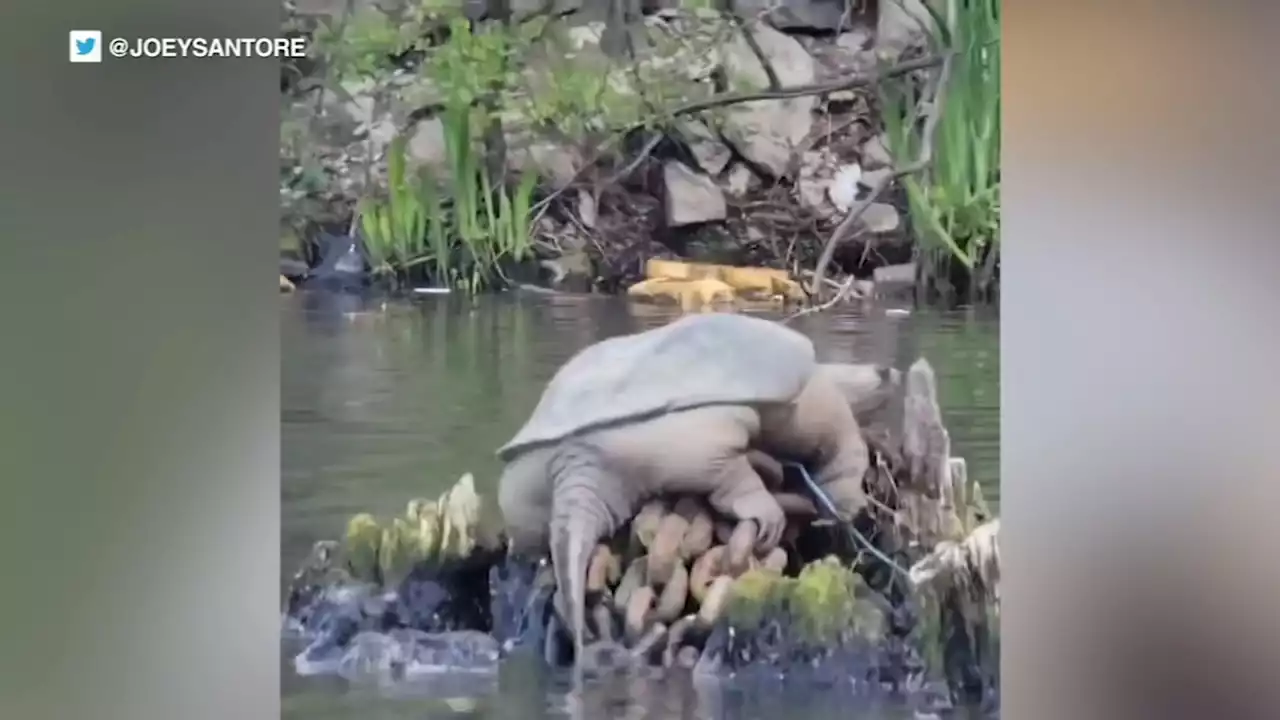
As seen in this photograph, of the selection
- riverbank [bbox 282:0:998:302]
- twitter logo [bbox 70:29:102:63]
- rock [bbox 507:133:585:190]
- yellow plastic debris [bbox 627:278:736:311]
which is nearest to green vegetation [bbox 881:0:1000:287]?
riverbank [bbox 282:0:998:302]

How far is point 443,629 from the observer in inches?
43.9

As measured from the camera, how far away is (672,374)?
44.3 inches

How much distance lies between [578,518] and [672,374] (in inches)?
7.3

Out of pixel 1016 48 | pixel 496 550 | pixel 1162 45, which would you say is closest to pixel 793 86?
pixel 1016 48

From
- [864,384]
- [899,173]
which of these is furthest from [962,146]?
[864,384]

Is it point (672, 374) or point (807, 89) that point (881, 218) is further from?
point (672, 374)

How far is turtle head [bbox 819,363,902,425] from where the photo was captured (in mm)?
1127

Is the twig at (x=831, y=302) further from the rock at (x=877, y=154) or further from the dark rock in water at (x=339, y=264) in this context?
the dark rock in water at (x=339, y=264)

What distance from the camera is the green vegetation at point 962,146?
1.13 metres

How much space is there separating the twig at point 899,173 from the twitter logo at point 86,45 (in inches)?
32.6

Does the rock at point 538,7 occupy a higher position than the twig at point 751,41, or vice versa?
the rock at point 538,7

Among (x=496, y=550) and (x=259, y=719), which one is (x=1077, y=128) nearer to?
(x=496, y=550)

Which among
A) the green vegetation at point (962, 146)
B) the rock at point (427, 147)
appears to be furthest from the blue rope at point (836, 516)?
the rock at point (427, 147)

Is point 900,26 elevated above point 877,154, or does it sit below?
above
